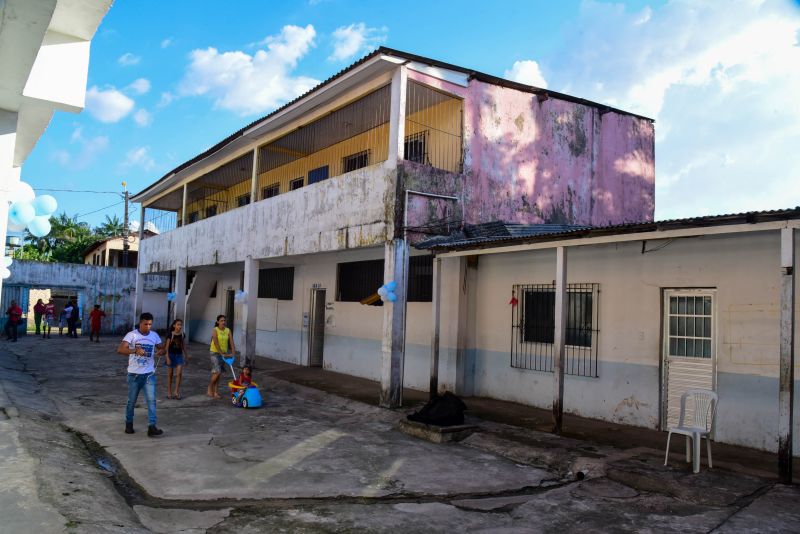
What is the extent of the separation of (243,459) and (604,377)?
5859 mm

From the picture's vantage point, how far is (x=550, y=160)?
44.5 ft

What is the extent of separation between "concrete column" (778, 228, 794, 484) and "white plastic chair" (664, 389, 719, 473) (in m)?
0.70

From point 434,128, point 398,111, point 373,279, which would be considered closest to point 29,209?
point 398,111

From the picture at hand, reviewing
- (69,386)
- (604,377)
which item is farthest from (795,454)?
(69,386)

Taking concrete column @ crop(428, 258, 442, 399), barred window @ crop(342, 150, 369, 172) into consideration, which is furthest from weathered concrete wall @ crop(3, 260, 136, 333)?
concrete column @ crop(428, 258, 442, 399)

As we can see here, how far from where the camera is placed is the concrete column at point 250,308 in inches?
618

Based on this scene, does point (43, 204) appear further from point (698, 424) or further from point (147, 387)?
point (698, 424)

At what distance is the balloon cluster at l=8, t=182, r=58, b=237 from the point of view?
605cm

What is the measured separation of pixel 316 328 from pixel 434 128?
287 inches

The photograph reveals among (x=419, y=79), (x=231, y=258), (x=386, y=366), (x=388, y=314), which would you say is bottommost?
(x=386, y=366)

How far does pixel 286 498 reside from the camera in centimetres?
590

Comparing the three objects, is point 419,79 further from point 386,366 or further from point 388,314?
point 386,366

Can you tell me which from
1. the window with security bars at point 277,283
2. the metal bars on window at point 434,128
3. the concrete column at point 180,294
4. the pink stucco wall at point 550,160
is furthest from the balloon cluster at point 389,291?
the concrete column at point 180,294

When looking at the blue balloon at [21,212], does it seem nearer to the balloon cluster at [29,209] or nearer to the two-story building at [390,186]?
the balloon cluster at [29,209]
